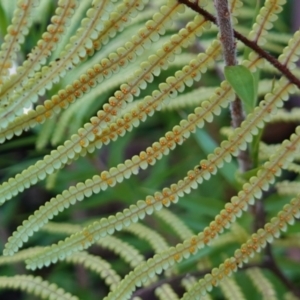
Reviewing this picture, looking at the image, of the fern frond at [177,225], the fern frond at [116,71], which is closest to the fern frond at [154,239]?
the fern frond at [177,225]

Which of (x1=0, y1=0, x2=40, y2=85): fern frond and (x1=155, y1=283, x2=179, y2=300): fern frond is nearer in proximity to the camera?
(x1=0, y1=0, x2=40, y2=85): fern frond

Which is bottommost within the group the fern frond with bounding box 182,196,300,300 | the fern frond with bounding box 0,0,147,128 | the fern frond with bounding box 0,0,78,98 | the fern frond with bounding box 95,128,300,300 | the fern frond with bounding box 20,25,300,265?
the fern frond with bounding box 182,196,300,300

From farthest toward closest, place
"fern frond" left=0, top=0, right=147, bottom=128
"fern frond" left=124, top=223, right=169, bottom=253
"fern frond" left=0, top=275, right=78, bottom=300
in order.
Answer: "fern frond" left=124, top=223, right=169, bottom=253 < "fern frond" left=0, top=275, right=78, bottom=300 < "fern frond" left=0, top=0, right=147, bottom=128

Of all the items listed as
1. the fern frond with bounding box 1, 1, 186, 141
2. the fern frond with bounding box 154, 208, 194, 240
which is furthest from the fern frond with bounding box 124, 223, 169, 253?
the fern frond with bounding box 1, 1, 186, 141

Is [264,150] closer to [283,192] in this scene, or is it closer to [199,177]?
[283,192]

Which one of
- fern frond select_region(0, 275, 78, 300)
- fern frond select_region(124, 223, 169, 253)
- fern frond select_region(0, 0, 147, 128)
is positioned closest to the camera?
fern frond select_region(0, 0, 147, 128)

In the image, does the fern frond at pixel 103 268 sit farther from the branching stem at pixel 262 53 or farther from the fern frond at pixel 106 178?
the branching stem at pixel 262 53

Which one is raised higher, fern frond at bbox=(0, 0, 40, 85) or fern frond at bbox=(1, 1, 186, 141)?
fern frond at bbox=(0, 0, 40, 85)

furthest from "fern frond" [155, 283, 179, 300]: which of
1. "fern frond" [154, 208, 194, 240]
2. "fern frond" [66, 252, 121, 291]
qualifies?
"fern frond" [154, 208, 194, 240]

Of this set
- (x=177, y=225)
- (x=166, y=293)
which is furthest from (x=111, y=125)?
(x=177, y=225)

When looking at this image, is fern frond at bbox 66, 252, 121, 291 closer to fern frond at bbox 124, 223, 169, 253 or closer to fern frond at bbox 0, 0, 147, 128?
fern frond at bbox 124, 223, 169, 253

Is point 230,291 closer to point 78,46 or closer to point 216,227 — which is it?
point 216,227

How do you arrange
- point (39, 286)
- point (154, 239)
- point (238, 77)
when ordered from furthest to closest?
point (154, 239)
point (39, 286)
point (238, 77)
